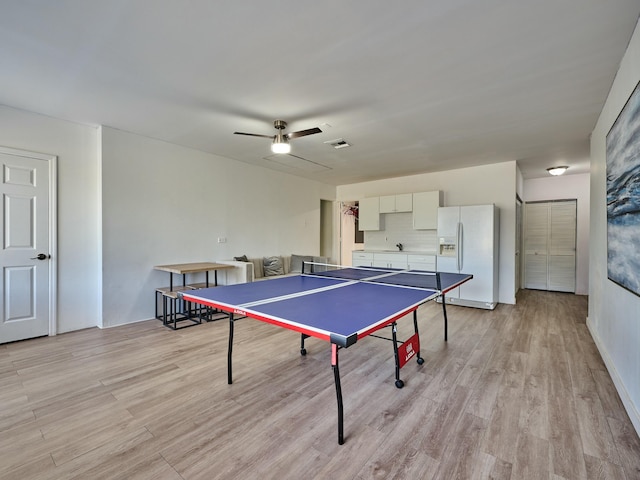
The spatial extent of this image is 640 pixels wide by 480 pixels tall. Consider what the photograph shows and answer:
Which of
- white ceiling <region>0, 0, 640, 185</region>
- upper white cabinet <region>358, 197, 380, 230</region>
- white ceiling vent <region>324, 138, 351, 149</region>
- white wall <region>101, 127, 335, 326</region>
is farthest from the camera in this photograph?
upper white cabinet <region>358, 197, 380, 230</region>

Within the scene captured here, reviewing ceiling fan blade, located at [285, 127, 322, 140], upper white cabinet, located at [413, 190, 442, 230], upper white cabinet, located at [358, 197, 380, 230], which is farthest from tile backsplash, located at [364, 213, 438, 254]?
ceiling fan blade, located at [285, 127, 322, 140]

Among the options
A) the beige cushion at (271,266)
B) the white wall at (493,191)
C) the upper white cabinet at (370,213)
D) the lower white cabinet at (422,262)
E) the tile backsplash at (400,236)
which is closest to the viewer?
the white wall at (493,191)

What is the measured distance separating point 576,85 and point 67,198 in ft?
18.6

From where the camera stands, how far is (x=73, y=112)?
3436mm

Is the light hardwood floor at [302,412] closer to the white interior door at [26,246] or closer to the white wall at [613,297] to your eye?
the white wall at [613,297]

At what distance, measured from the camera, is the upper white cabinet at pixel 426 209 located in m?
5.84

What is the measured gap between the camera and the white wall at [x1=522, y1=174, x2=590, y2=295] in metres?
6.34

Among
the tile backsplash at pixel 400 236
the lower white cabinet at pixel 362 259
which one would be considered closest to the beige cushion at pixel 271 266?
the lower white cabinet at pixel 362 259

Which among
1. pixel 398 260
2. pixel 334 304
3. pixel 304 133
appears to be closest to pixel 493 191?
pixel 398 260

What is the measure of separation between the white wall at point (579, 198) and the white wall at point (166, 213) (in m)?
6.12

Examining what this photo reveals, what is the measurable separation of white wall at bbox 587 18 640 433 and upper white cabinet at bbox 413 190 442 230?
Result: 7.86 feet

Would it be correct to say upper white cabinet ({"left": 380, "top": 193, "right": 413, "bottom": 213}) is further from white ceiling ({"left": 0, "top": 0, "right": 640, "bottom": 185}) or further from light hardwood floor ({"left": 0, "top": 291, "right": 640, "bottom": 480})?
light hardwood floor ({"left": 0, "top": 291, "right": 640, "bottom": 480})

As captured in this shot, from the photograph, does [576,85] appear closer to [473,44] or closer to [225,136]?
[473,44]

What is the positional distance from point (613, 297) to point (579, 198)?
5102mm
